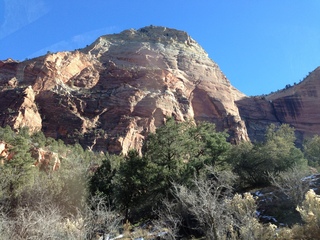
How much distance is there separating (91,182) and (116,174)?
7.53 feet

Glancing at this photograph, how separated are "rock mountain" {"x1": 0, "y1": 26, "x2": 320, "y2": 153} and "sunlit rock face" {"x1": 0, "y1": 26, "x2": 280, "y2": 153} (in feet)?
0.75

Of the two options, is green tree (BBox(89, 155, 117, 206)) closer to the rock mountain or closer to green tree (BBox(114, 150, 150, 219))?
green tree (BBox(114, 150, 150, 219))

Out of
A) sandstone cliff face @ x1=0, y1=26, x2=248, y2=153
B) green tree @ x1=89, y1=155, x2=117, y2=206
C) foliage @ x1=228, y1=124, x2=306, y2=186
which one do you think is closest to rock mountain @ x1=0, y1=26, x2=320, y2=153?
sandstone cliff face @ x1=0, y1=26, x2=248, y2=153

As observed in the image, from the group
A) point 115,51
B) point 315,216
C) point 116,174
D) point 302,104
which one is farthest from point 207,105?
point 315,216

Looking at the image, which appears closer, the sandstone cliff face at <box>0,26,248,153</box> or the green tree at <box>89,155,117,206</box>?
the green tree at <box>89,155,117,206</box>

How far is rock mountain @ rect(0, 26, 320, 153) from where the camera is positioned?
68.9 meters

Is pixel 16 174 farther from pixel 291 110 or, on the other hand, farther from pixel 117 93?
pixel 291 110

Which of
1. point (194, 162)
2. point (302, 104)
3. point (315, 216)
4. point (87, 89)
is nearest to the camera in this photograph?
point (315, 216)

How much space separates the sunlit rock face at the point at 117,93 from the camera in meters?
68.4

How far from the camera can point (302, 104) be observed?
9050 cm

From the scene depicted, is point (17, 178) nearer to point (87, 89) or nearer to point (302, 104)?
point (87, 89)

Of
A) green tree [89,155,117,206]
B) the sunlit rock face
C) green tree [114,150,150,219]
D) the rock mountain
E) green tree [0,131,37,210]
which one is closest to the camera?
green tree [0,131,37,210]

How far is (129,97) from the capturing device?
74.2m

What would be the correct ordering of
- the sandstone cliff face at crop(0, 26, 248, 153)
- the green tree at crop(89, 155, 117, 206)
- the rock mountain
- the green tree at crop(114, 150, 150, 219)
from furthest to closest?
the rock mountain < the sandstone cliff face at crop(0, 26, 248, 153) < the green tree at crop(89, 155, 117, 206) < the green tree at crop(114, 150, 150, 219)
